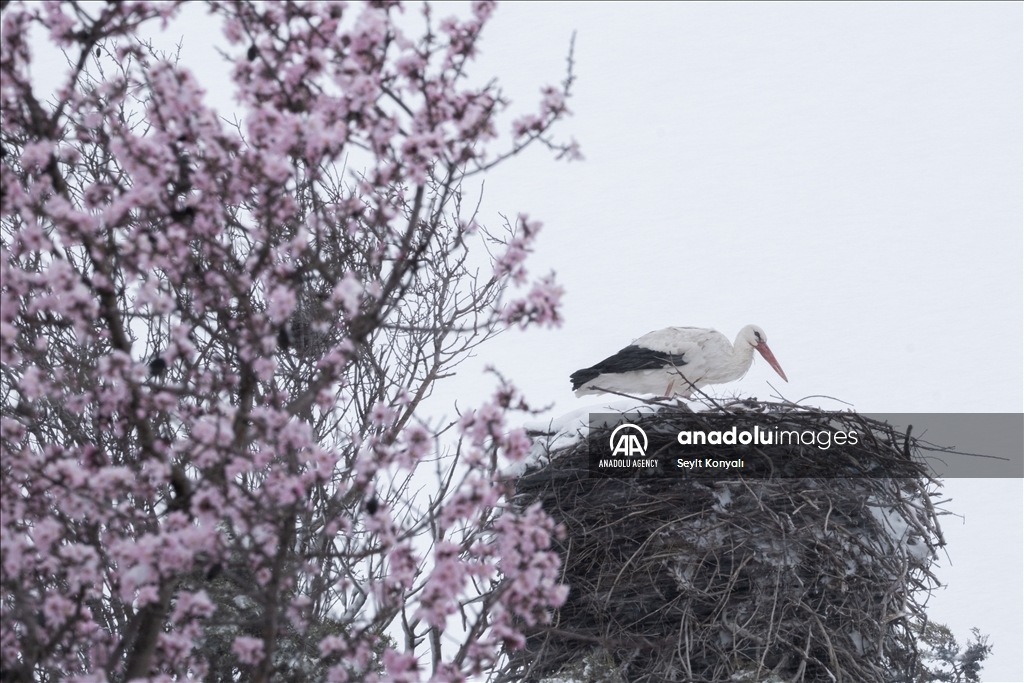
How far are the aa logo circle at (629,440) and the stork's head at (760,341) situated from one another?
8.59 ft

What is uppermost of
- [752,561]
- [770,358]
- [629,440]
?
[770,358]

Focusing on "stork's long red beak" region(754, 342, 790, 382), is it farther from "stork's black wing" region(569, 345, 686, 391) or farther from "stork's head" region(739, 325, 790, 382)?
"stork's black wing" region(569, 345, 686, 391)

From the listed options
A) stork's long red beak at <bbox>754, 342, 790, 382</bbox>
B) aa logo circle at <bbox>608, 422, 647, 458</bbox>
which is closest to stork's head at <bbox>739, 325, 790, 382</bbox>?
stork's long red beak at <bbox>754, 342, 790, 382</bbox>

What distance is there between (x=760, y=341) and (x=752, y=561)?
3.22 m

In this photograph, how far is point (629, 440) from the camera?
739 cm

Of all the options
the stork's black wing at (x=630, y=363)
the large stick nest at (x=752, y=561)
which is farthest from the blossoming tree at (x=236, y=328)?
the stork's black wing at (x=630, y=363)

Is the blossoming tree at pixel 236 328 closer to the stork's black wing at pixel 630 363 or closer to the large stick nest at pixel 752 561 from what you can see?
the large stick nest at pixel 752 561

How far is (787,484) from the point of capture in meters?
7.18

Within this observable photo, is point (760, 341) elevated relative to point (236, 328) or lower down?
elevated

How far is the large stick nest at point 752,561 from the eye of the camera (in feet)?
22.7

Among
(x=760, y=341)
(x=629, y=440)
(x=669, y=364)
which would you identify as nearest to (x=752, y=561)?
(x=629, y=440)

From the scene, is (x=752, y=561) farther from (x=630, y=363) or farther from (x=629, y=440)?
(x=630, y=363)

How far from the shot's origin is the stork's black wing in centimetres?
924

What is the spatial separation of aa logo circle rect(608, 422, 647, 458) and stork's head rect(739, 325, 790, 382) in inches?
103
